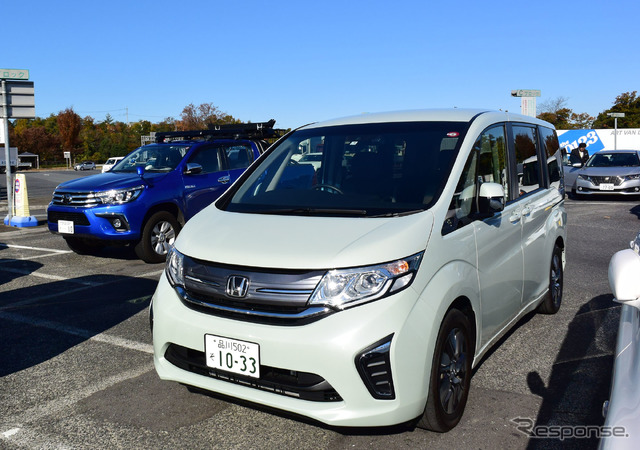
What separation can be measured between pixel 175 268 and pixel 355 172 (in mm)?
1319

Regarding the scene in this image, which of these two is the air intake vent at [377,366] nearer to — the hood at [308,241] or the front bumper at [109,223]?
the hood at [308,241]

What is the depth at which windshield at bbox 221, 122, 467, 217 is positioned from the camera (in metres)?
3.40

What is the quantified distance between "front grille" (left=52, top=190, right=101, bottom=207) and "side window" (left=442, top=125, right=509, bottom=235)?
5.83 meters

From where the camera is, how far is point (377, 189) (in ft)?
11.5

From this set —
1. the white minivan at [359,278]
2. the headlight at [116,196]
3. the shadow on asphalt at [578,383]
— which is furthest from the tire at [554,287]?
the headlight at [116,196]

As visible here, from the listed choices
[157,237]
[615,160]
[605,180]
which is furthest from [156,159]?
[615,160]

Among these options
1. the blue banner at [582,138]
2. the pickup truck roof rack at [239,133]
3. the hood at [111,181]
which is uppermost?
the blue banner at [582,138]

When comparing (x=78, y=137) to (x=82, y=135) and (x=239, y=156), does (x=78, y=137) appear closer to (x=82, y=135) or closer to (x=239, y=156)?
(x=82, y=135)

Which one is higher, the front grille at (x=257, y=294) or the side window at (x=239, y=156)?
the side window at (x=239, y=156)

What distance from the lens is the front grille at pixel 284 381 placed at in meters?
2.70

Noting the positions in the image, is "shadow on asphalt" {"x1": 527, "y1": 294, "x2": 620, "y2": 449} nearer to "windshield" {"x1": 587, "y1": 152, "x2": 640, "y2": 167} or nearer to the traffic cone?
the traffic cone

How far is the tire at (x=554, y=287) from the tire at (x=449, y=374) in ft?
7.33

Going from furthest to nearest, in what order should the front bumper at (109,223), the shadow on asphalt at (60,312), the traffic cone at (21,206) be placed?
the traffic cone at (21,206) < the front bumper at (109,223) < the shadow on asphalt at (60,312)

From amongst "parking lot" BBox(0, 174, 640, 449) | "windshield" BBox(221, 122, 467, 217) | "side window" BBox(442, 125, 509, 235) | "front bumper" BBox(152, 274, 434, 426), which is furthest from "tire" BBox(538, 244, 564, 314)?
"front bumper" BBox(152, 274, 434, 426)
